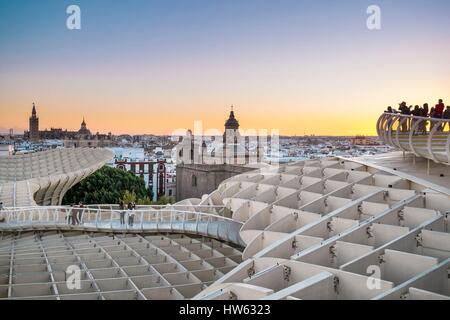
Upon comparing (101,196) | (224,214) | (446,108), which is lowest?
(101,196)

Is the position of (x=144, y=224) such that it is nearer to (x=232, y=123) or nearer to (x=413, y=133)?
(x=413, y=133)

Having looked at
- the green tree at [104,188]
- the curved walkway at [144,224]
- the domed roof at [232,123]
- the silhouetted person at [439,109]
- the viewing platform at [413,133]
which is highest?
the domed roof at [232,123]

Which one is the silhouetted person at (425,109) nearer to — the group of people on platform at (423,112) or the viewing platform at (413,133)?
the group of people on platform at (423,112)

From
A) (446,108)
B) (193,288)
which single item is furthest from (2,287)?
(446,108)

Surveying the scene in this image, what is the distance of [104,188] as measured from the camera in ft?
211

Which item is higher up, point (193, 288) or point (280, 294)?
point (280, 294)

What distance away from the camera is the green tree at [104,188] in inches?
2446

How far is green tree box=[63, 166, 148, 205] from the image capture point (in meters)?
62.1

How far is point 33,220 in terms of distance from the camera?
22312mm

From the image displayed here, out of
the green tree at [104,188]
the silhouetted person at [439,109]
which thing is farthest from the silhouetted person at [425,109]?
the green tree at [104,188]

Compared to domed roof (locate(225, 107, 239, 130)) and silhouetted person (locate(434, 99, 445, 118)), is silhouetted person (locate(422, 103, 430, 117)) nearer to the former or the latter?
silhouetted person (locate(434, 99, 445, 118))

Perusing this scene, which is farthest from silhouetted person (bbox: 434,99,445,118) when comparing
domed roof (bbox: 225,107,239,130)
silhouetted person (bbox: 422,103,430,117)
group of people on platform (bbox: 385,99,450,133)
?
domed roof (bbox: 225,107,239,130)
